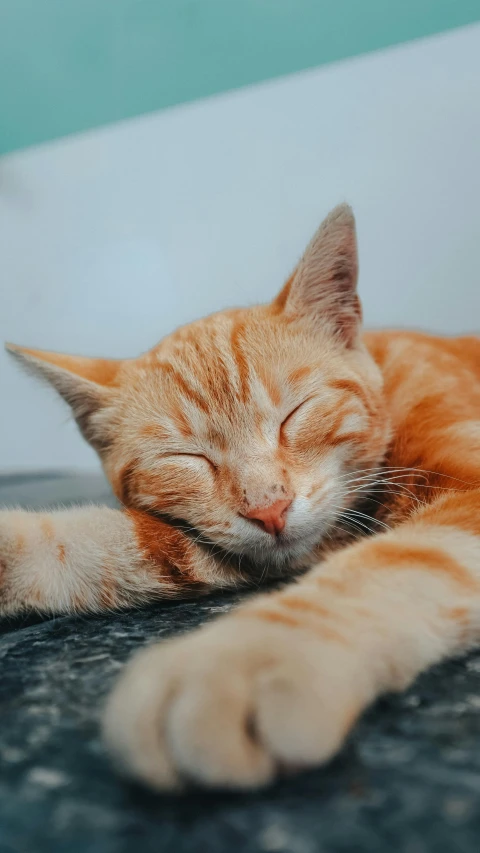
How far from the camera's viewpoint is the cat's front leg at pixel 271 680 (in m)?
0.36

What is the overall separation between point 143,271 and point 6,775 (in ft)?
7.16

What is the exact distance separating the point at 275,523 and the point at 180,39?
1781 millimetres

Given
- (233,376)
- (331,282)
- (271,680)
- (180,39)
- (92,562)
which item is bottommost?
(92,562)

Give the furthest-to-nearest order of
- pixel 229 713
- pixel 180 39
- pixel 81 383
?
pixel 180 39
pixel 81 383
pixel 229 713

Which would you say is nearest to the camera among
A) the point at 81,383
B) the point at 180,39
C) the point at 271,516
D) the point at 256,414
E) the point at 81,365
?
the point at 271,516

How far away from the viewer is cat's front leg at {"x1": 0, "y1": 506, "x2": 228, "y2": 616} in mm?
814

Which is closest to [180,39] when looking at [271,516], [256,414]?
[256,414]

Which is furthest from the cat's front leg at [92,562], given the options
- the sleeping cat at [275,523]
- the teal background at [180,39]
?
the teal background at [180,39]

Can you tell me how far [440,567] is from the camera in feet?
2.02

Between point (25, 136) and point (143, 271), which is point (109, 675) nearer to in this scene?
point (143, 271)

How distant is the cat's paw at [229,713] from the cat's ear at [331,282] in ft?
2.49

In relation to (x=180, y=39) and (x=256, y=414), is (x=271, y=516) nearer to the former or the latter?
(x=256, y=414)

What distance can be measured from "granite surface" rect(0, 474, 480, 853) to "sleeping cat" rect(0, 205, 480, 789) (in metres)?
0.02

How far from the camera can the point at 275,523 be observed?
83 cm
